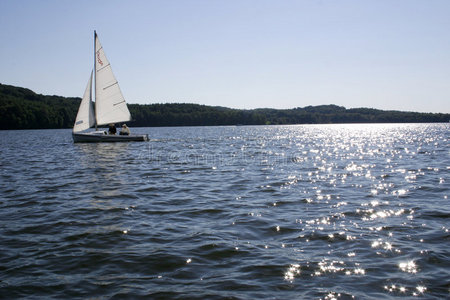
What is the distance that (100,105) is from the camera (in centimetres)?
4238

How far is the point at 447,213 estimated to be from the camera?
10.1m

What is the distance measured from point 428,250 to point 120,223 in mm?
6848

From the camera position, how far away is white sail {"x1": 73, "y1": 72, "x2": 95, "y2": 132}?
4091 cm

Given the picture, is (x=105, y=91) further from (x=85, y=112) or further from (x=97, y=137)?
(x=97, y=137)

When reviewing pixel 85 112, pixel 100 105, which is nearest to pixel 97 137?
pixel 85 112

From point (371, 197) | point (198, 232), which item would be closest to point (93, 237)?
point (198, 232)

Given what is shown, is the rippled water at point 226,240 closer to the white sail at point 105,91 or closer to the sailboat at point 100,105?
the sailboat at point 100,105

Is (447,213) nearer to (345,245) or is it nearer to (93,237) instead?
(345,245)

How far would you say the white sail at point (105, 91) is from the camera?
42.2 meters

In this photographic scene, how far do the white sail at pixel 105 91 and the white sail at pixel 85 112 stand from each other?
88cm

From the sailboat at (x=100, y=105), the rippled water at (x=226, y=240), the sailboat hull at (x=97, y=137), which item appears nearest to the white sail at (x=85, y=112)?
the sailboat at (x=100, y=105)

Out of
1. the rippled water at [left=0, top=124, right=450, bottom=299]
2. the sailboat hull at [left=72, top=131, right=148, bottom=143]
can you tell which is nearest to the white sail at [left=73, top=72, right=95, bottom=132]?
the sailboat hull at [left=72, top=131, right=148, bottom=143]

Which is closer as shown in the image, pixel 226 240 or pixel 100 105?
pixel 226 240

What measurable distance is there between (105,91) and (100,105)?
166 centimetres
